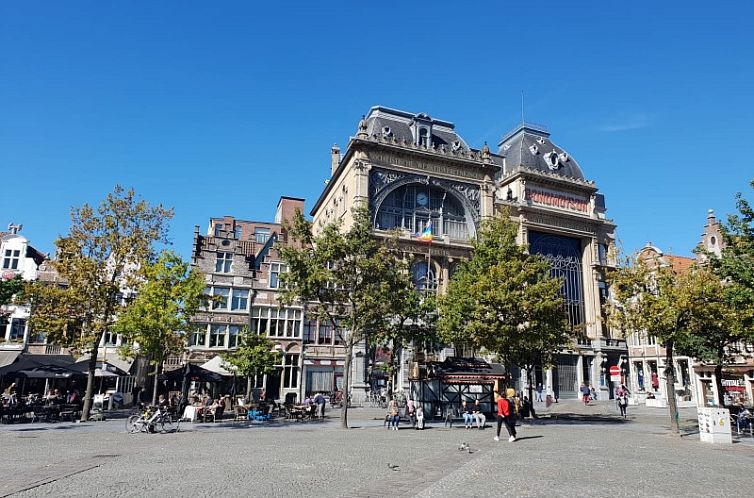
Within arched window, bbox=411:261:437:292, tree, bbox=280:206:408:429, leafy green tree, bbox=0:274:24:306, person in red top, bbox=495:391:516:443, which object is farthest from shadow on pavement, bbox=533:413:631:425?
leafy green tree, bbox=0:274:24:306

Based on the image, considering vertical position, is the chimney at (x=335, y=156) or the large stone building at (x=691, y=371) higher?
the chimney at (x=335, y=156)

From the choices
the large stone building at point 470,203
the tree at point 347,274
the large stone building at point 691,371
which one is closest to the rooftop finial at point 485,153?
the large stone building at point 470,203

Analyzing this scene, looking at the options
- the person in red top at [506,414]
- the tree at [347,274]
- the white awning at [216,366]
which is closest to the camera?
the person in red top at [506,414]

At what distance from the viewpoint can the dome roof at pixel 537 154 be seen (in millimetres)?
59125

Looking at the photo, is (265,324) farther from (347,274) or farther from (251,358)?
(347,274)

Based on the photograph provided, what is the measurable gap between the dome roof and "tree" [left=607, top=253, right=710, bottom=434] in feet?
116

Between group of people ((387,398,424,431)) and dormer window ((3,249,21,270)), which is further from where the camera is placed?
dormer window ((3,249,21,270))

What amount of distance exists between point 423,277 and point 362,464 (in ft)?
117

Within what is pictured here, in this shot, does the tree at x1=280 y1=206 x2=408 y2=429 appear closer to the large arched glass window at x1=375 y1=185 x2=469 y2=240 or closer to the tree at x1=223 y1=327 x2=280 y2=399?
the tree at x1=223 y1=327 x2=280 y2=399

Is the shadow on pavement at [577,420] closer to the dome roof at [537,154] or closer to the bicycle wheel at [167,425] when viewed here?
the bicycle wheel at [167,425]

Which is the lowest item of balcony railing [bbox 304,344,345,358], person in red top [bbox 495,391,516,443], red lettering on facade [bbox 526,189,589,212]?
person in red top [bbox 495,391,516,443]

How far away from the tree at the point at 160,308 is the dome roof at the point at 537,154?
41.4 metres

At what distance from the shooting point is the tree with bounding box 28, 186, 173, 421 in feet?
76.7

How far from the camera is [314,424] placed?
Result: 25.1 m
